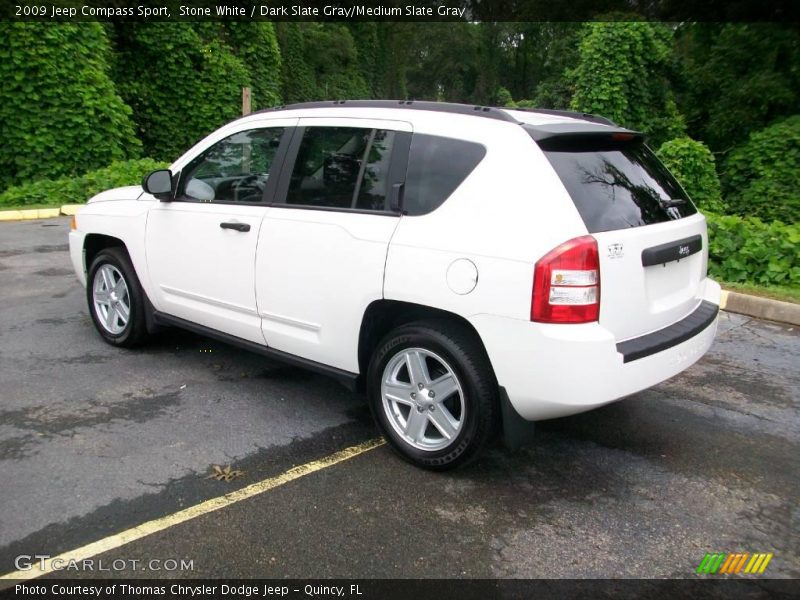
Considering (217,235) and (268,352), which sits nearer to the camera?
(268,352)

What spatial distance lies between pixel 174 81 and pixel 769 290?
53.7 ft

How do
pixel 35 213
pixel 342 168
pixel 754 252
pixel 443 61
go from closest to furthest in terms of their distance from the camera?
1. pixel 342 168
2. pixel 754 252
3. pixel 35 213
4. pixel 443 61

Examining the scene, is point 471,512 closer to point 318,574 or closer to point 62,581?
point 318,574

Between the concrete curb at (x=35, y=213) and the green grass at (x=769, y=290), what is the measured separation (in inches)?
385

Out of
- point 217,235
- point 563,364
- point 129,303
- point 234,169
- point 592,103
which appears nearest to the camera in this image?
point 563,364

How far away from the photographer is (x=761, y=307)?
6.58m

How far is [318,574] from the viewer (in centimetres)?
276

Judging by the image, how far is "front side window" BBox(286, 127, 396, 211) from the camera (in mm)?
3771

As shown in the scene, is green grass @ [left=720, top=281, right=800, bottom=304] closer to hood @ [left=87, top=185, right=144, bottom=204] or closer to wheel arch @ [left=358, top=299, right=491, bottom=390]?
wheel arch @ [left=358, top=299, right=491, bottom=390]

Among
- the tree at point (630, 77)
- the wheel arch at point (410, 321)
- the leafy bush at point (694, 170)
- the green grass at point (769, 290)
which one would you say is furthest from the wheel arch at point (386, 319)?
the tree at point (630, 77)

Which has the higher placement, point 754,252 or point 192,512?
point 754,252

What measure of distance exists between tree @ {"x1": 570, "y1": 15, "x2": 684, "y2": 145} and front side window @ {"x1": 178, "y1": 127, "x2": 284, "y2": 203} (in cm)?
1077

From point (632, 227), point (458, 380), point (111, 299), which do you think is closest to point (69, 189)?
point (111, 299)

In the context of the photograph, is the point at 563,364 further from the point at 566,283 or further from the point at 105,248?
the point at 105,248
